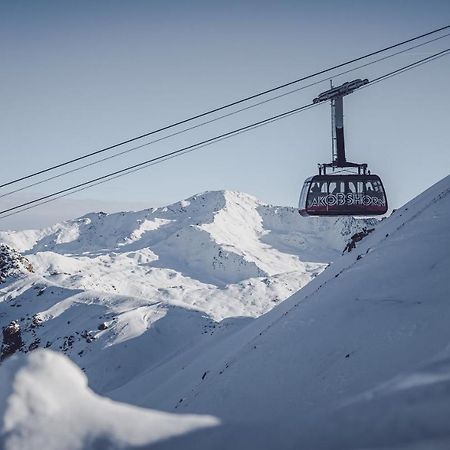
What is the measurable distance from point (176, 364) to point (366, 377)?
69.0ft

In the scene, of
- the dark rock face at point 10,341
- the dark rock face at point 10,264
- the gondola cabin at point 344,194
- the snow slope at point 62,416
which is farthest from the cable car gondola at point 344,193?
the dark rock face at point 10,264

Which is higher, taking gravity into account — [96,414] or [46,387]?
[46,387]

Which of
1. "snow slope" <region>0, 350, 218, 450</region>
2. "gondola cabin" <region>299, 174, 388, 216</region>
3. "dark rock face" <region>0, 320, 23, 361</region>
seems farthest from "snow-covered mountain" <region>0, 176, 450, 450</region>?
"dark rock face" <region>0, 320, 23, 361</region>

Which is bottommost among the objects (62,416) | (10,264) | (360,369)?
(62,416)

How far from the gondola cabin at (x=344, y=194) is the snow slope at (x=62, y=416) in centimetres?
1468

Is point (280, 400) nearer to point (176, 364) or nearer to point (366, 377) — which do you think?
point (366, 377)

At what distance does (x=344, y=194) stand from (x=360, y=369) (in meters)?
11.0

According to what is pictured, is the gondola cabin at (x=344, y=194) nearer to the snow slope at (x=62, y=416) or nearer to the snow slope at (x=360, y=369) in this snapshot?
the snow slope at (x=360, y=369)

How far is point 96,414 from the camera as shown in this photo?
299 centimetres

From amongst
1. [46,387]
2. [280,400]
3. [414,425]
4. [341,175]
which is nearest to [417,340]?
[280,400]

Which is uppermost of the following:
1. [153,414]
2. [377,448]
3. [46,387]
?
[46,387]

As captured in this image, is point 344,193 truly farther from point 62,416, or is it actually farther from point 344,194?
point 62,416

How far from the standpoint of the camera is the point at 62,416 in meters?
2.92

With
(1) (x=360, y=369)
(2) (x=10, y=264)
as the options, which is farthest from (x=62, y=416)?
(2) (x=10, y=264)
